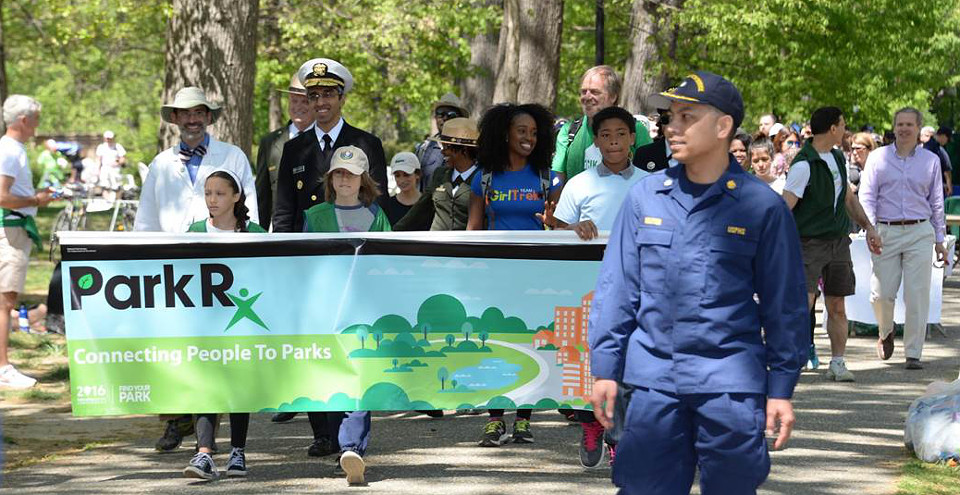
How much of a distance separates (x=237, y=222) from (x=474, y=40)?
2260 centimetres

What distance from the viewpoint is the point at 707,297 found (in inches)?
207

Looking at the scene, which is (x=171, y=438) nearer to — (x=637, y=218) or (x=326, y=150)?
(x=326, y=150)

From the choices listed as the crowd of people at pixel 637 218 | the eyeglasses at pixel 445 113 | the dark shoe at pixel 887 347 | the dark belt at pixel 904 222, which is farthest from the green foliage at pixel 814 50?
the crowd of people at pixel 637 218

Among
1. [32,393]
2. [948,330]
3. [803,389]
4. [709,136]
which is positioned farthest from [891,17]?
[709,136]

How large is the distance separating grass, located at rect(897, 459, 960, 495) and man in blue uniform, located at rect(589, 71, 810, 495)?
9.67 ft

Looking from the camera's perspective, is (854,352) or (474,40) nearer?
(854,352)

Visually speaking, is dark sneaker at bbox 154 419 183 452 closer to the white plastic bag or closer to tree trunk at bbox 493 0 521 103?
the white plastic bag

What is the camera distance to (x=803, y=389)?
1187cm

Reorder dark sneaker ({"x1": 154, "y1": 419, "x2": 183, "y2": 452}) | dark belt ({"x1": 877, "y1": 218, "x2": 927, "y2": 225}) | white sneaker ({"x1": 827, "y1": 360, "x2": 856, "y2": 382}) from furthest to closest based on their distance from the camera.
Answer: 1. dark belt ({"x1": 877, "y1": 218, "x2": 927, "y2": 225})
2. white sneaker ({"x1": 827, "y1": 360, "x2": 856, "y2": 382})
3. dark sneaker ({"x1": 154, "y1": 419, "x2": 183, "y2": 452})

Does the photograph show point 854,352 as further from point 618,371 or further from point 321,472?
point 618,371

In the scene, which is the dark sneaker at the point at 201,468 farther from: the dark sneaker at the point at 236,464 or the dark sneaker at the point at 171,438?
the dark sneaker at the point at 171,438

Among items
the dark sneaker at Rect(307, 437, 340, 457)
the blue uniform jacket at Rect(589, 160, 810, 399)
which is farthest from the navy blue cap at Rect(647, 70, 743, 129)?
the dark sneaker at Rect(307, 437, 340, 457)

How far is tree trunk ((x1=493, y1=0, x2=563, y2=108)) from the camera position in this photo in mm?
A: 17383

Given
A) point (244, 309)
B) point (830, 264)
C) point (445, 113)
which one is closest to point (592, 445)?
point (244, 309)
